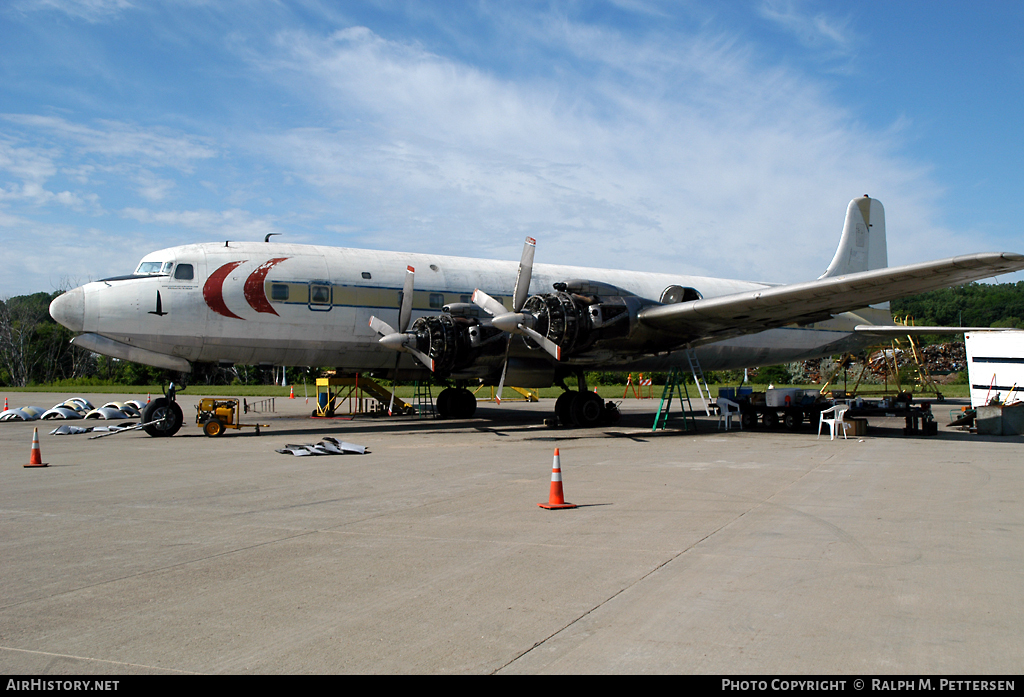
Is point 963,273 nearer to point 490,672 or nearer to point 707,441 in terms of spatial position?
point 707,441

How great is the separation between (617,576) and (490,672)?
6.34ft

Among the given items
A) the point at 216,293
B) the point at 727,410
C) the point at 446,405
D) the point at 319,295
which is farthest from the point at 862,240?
the point at 216,293

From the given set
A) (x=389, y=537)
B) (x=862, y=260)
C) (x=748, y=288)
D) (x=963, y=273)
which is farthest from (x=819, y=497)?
(x=862, y=260)

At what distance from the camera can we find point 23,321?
64.2m

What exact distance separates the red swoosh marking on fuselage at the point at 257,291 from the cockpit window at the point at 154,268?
191cm

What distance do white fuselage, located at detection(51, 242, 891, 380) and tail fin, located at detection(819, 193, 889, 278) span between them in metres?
7.79

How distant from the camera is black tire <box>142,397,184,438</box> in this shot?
1709 centimetres

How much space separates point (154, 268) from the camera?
17766mm

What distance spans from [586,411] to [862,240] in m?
13.5

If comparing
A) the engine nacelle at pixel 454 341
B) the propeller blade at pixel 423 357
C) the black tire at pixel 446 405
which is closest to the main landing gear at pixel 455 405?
the black tire at pixel 446 405

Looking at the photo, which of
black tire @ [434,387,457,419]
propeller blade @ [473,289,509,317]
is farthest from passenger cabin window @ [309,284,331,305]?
black tire @ [434,387,457,419]

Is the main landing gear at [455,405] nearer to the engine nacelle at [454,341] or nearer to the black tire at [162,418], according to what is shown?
the engine nacelle at [454,341]

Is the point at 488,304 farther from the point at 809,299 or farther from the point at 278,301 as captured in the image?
the point at 809,299

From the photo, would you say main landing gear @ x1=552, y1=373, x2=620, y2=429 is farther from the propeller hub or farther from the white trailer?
the white trailer
